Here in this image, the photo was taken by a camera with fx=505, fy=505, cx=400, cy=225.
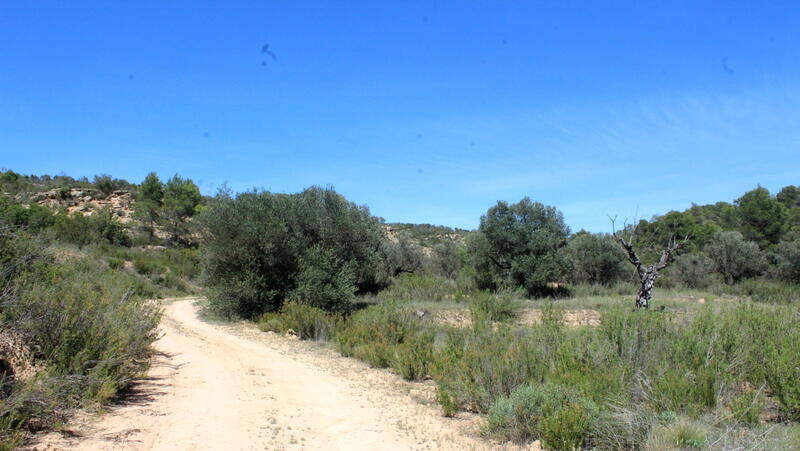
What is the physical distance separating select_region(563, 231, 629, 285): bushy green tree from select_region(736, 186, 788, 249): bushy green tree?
2008cm

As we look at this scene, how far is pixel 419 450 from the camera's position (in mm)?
6105

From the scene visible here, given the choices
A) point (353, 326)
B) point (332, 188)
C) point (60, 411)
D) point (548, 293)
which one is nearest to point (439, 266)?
point (548, 293)

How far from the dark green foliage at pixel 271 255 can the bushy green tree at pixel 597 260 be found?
765 inches

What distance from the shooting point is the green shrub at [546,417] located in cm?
577

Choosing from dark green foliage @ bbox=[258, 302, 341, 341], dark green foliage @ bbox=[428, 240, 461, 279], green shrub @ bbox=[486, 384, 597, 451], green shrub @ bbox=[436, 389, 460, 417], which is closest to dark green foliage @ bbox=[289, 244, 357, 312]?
dark green foliage @ bbox=[258, 302, 341, 341]

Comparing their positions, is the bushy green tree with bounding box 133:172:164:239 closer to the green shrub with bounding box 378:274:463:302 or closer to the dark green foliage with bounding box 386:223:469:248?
the green shrub with bounding box 378:274:463:302

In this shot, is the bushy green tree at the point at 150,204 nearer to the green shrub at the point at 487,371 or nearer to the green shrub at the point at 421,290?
the green shrub at the point at 421,290

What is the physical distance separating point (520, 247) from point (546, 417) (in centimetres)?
2271

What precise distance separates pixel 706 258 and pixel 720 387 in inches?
1255

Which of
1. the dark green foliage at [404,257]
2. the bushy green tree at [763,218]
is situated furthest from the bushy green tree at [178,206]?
the bushy green tree at [763,218]

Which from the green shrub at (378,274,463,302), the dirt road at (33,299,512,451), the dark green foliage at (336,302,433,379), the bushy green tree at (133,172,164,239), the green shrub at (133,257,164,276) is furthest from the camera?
the bushy green tree at (133,172,164,239)

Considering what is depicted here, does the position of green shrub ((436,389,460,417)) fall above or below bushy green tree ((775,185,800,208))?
below

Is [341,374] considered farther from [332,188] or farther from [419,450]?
[332,188]

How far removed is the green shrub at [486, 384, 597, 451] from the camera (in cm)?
577
